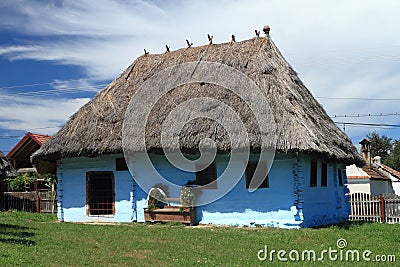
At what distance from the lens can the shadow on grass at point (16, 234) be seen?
1272 centimetres

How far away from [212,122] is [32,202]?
13.9 meters

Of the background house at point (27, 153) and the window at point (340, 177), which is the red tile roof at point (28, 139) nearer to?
the background house at point (27, 153)

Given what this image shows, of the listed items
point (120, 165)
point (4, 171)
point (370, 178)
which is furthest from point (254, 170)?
point (370, 178)

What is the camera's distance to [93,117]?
20.1 meters

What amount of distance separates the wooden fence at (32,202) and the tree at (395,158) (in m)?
50.5

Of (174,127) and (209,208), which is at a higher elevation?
(174,127)

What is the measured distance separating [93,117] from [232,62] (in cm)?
566

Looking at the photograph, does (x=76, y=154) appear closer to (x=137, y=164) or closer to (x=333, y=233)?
(x=137, y=164)

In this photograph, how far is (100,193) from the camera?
21.5m

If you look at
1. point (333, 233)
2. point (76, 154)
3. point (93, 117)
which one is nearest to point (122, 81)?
point (93, 117)

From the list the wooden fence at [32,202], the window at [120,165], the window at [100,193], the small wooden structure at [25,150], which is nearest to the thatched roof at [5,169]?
the wooden fence at [32,202]

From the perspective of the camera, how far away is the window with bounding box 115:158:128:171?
63.5 feet

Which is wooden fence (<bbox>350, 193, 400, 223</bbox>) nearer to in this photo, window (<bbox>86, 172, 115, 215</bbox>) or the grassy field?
the grassy field

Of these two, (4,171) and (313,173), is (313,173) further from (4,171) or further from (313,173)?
(4,171)
